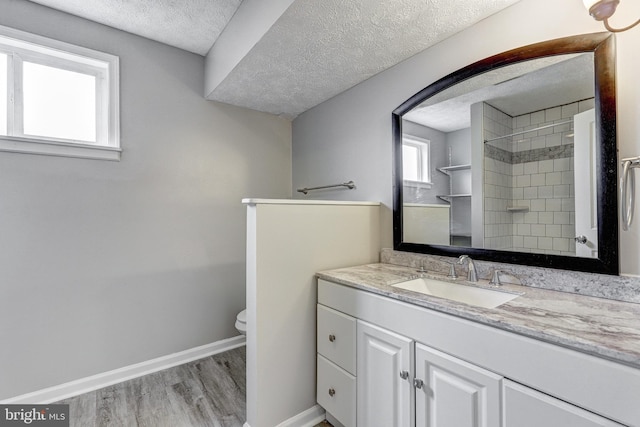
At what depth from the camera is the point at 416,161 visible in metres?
1.78

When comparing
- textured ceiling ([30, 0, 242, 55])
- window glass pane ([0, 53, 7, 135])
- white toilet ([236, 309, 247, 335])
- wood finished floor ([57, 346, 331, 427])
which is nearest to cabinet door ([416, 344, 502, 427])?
wood finished floor ([57, 346, 331, 427])

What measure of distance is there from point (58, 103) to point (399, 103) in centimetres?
228

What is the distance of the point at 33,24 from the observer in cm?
174

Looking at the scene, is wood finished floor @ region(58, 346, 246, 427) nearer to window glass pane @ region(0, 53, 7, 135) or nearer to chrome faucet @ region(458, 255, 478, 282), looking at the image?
chrome faucet @ region(458, 255, 478, 282)

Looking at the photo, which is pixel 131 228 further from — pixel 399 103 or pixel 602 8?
pixel 602 8

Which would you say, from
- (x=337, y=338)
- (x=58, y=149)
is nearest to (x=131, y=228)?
(x=58, y=149)

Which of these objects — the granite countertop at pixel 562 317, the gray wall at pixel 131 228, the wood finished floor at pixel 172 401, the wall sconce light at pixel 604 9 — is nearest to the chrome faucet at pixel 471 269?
the granite countertop at pixel 562 317

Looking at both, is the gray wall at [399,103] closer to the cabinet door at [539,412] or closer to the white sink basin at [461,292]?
the white sink basin at [461,292]

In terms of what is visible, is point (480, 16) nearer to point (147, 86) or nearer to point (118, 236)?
point (147, 86)

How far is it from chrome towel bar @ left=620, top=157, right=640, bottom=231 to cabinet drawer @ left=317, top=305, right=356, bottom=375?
1.15 m

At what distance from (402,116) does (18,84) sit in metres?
2.42

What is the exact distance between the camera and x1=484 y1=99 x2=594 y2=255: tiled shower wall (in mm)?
1194

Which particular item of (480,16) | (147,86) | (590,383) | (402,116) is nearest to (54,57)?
(147,86)

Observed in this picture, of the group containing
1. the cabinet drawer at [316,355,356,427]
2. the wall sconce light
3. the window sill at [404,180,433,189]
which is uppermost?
the wall sconce light
